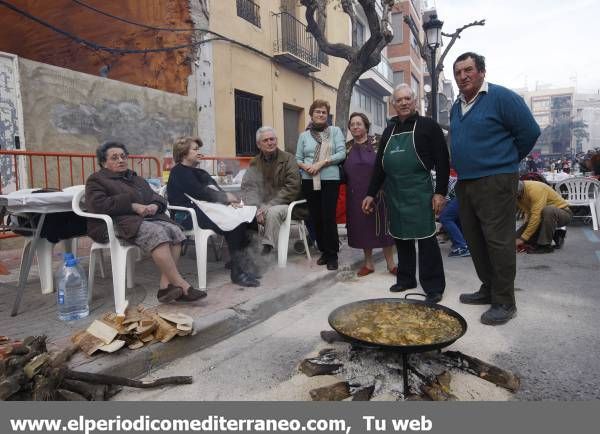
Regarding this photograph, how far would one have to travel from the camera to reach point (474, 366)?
2643 millimetres

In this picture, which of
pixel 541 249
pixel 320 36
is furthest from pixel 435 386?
pixel 320 36

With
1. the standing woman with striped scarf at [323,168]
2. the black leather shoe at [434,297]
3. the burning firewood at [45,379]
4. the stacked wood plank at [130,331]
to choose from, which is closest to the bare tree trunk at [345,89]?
the standing woman with striped scarf at [323,168]

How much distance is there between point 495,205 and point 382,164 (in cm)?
119

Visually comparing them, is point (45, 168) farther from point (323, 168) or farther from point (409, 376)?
point (409, 376)

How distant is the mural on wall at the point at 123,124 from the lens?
741 cm

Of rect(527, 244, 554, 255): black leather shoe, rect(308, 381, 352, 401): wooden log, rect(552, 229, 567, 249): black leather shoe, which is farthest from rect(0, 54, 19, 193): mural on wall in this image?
rect(552, 229, 567, 249): black leather shoe

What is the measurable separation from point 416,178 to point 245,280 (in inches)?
78.1

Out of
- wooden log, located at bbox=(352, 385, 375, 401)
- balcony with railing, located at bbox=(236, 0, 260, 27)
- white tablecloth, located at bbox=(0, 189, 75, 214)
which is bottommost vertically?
wooden log, located at bbox=(352, 385, 375, 401)

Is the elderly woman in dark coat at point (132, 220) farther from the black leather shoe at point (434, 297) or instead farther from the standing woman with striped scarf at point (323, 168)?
the black leather shoe at point (434, 297)

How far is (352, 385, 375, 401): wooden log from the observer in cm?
237

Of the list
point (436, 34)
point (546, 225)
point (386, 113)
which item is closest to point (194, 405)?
point (546, 225)

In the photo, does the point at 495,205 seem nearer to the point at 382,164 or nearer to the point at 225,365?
the point at 382,164

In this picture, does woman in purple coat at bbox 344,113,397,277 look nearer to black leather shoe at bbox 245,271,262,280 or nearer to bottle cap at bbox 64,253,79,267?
black leather shoe at bbox 245,271,262,280

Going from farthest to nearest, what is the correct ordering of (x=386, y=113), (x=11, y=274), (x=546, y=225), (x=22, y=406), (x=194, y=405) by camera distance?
(x=386, y=113) < (x=546, y=225) < (x=11, y=274) < (x=194, y=405) < (x=22, y=406)
